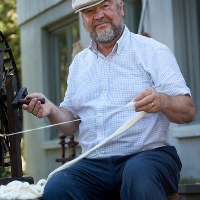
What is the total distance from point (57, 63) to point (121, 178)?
265 inches

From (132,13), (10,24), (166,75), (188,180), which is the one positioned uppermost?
(10,24)

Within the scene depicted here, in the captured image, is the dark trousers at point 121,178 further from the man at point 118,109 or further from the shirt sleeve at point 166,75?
the shirt sleeve at point 166,75

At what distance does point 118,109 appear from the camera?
382cm

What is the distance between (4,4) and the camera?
54.3 feet

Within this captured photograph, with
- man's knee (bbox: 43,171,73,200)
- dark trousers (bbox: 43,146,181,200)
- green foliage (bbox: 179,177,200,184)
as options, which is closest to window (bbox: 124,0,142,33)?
green foliage (bbox: 179,177,200,184)

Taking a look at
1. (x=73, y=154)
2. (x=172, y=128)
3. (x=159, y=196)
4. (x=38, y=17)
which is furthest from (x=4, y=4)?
(x=159, y=196)

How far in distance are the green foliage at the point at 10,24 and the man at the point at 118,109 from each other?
12.4m

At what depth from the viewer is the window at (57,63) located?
32.9ft

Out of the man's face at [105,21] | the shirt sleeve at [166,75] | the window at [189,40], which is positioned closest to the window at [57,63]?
the window at [189,40]

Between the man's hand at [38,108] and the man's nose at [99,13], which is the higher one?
the man's nose at [99,13]

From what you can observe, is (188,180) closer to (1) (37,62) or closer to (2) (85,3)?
(2) (85,3)

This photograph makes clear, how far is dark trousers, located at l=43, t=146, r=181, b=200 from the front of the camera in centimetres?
339

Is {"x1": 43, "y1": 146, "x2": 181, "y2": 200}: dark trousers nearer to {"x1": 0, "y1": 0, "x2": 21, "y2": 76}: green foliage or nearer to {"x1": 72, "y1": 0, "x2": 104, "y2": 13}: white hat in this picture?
{"x1": 72, "y1": 0, "x2": 104, "y2": 13}: white hat

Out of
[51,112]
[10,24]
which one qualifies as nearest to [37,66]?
[10,24]
